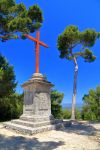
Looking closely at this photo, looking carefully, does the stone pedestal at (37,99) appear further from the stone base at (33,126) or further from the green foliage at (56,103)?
the green foliage at (56,103)

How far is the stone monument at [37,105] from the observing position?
12.0 meters

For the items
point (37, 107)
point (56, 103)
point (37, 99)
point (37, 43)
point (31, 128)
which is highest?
point (37, 43)

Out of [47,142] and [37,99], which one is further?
[37,99]

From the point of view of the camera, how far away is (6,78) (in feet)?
54.3

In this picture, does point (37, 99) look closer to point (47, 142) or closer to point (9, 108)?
point (47, 142)

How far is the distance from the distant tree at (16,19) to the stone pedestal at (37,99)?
2.74 meters

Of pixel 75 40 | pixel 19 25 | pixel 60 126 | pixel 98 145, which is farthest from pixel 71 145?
pixel 75 40

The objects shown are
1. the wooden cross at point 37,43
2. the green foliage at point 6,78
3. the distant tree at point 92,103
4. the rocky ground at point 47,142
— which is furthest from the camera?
the distant tree at point 92,103

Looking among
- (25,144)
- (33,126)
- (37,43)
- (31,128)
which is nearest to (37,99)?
(33,126)

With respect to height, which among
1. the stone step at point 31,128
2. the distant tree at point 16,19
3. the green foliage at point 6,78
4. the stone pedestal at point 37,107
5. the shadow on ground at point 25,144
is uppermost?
the distant tree at point 16,19

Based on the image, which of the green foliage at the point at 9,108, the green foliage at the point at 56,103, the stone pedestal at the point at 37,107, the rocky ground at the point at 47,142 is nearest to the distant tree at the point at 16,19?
the stone pedestal at the point at 37,107

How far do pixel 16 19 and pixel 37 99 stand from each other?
454cm

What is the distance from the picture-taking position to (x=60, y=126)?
1251 cm

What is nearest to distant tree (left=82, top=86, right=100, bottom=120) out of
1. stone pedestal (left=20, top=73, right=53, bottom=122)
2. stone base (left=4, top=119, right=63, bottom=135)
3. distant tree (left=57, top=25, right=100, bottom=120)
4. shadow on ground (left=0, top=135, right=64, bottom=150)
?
distant tree (left=57, top=25, right=100, bottom=120)
